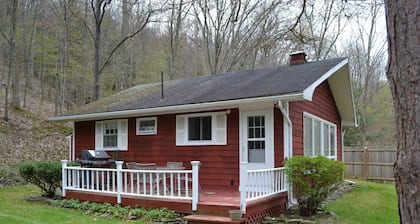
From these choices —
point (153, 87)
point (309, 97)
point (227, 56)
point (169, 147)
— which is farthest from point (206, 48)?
point (309, 97)

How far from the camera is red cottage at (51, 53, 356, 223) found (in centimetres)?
755

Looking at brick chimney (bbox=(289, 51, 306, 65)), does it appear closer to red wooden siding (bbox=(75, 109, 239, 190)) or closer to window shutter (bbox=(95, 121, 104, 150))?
red wooden siding (bbox=(75, 109, 239, 190))

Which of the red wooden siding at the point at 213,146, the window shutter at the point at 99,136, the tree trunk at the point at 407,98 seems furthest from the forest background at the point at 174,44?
the tree trunk at the point at 407,98

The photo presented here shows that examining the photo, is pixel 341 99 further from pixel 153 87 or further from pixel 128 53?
pixel 128 53

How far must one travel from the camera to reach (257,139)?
873 cm

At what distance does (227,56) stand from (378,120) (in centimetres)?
1061

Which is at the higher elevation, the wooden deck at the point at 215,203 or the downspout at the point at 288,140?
the downspout at the point at 288,140

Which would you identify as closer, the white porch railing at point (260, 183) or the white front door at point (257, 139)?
the white porch railing at point (260, 183)

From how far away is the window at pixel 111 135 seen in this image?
11.2m

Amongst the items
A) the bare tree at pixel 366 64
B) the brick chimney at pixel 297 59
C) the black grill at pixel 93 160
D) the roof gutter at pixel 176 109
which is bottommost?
the black grill at pixel 93 160

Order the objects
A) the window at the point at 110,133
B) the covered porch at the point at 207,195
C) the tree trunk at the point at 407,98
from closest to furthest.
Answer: the tree trunk at the point at 407,98 → the covered porch at the point at 207,195 → the window at the point at 110,133

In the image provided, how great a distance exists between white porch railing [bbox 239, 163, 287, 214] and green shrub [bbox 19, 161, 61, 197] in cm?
517

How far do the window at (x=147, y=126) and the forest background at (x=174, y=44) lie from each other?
27.7ft

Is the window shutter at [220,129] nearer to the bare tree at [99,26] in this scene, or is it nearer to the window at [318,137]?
the window at [318,137]
